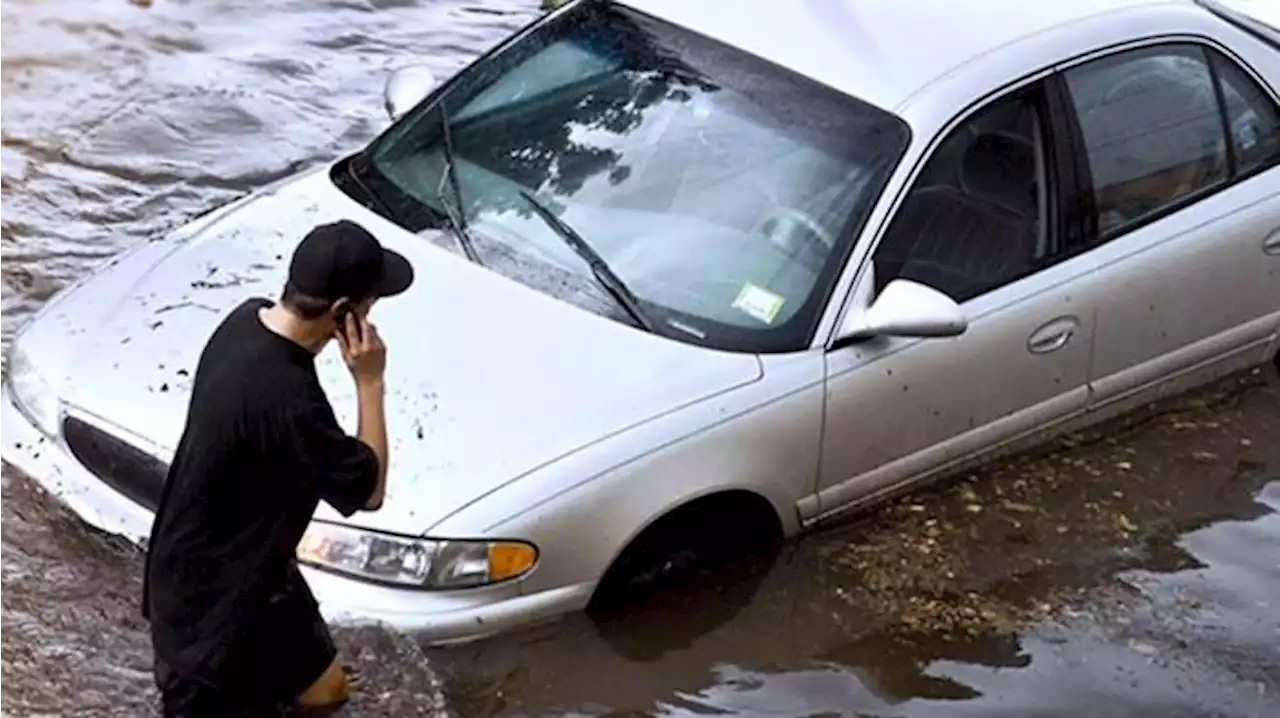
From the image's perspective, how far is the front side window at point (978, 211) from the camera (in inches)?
248

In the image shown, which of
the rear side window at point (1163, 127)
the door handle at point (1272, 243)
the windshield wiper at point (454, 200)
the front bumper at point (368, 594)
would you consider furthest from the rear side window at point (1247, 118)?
the front bumper at point (368, 594)

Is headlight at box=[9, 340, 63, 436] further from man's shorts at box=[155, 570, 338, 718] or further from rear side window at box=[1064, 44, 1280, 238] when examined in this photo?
rear side window at box=[1064, 44, 1280, 238]

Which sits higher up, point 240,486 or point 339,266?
point 339,266

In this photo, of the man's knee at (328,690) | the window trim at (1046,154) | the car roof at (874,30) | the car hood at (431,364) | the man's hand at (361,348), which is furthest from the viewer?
the car roof at (874,30)

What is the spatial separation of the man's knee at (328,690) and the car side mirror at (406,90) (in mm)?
2358

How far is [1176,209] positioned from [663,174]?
1.78 meters

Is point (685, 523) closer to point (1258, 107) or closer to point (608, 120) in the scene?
point (608, 120)

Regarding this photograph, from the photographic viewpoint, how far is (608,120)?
21.8 feet

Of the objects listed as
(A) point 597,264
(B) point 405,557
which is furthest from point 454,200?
(B) point 405,557

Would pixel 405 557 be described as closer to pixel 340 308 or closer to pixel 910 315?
pixel 340 308

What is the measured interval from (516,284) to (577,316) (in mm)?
241

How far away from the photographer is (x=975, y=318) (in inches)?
251

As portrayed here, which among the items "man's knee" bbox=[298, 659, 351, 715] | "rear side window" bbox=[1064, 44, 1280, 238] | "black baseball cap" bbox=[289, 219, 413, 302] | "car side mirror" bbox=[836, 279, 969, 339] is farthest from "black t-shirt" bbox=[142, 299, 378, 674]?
"rear side window" bbox=[1064, 44, 1280, 238]

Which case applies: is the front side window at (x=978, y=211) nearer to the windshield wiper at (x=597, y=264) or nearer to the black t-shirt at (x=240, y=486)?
the windshield wiper at (x=597, y=264)
